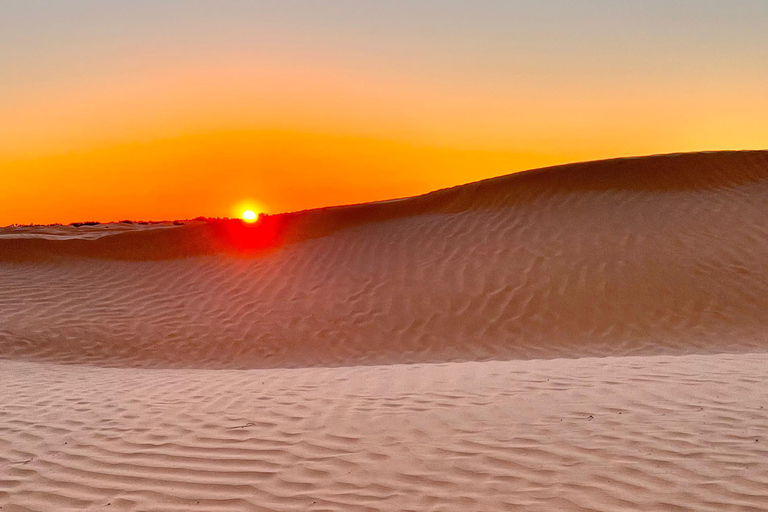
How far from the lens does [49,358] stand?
9883mm

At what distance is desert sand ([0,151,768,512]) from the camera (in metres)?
3.82

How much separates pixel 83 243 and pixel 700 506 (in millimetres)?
16668

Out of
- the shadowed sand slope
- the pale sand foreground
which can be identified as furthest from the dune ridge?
the pale sand foreground

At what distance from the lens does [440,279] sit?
12.3 meters

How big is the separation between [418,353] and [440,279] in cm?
277

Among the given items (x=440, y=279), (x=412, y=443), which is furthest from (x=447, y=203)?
(x=412, y=443)

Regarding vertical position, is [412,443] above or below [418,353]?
below

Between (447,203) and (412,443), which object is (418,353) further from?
(447,203)

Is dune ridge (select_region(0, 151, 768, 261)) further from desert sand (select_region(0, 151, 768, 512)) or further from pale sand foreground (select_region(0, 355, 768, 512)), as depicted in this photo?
pale sand foreground (select_region(0, 355, 768, 512))

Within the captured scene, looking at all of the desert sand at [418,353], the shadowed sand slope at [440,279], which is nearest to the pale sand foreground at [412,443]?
the desert sand at [418,353]

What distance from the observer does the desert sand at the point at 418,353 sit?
382 cm

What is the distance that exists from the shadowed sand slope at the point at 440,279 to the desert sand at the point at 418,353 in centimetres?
6

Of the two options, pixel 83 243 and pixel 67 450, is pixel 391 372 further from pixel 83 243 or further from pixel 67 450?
pixel 83 243

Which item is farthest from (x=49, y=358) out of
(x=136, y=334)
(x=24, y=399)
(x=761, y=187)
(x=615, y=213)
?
(x=761, y=187)
